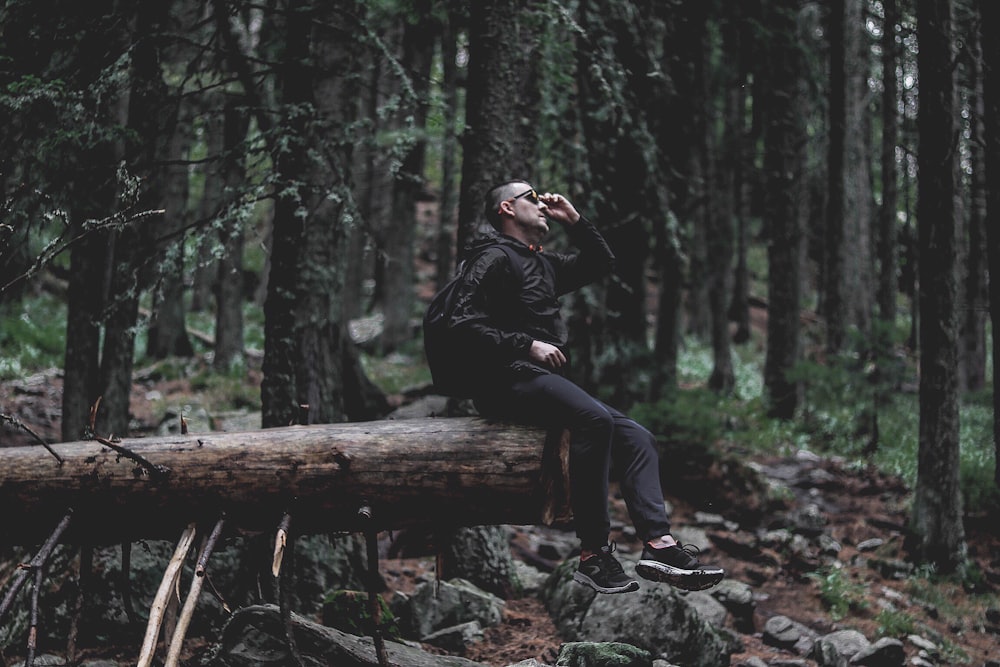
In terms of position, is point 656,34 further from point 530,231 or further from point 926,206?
point 530,231

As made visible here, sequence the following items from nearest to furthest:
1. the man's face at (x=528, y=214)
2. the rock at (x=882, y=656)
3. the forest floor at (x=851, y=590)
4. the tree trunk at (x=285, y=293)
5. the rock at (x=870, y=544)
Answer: the man's face at (x=528, y=214) < the rock at (x=882, y=656) < the forest floor at (x=851, y=590) < the tree trunk at (x=285, y=293) < the rock at (x=870, y=544)

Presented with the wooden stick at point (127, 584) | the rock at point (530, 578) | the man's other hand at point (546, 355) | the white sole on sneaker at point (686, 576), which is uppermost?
the man's other hand at point (546, 355)

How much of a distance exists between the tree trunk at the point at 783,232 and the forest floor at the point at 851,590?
11.7ft

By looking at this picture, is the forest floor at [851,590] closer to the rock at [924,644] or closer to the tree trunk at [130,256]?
the rock at [924,644]

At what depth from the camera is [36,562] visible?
14.6 ft

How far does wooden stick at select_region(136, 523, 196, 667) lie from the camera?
404cm

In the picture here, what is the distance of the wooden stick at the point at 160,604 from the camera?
404 cm

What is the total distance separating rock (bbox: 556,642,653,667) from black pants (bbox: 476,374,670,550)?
940mm

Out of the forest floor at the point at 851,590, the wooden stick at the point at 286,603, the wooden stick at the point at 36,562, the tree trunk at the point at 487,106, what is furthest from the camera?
the tree trunk at the point at 487,106

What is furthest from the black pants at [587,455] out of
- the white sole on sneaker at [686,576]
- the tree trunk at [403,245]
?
the tree trunk at [403,245]

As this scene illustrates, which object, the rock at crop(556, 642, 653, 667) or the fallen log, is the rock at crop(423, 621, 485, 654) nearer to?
the rock at crop(556, 642, 653, 667)

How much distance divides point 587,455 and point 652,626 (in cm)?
202

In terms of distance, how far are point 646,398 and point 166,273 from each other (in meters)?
8.89

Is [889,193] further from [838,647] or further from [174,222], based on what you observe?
[174,222]
